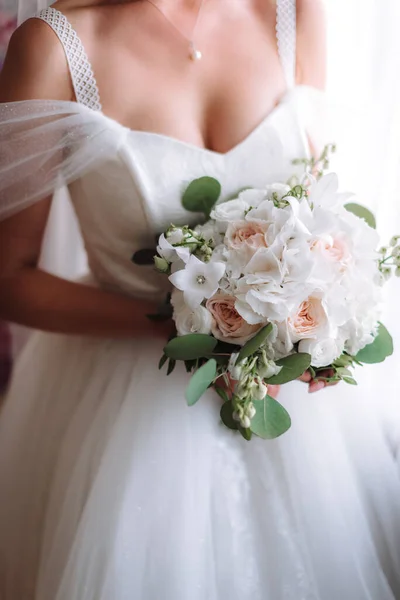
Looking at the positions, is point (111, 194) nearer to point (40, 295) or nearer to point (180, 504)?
point (40, 295)

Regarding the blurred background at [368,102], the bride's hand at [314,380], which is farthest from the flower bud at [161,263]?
the blurred background at [368,102]

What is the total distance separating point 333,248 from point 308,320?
96 mm

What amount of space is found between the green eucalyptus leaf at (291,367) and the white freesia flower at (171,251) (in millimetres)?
171

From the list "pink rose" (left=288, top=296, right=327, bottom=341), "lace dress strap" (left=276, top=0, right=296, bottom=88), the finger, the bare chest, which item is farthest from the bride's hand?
"lace dress strap" (left=276, top=0, right=296, bottom=88)

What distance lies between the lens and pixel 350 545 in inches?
29.7

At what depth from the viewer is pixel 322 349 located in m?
0.68

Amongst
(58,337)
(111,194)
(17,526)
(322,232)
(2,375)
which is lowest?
(2,375)

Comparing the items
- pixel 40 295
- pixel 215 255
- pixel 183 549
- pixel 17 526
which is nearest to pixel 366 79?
pixel 215 255

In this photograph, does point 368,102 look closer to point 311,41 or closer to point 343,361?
point 311,41

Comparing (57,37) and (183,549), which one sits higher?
(57,37)

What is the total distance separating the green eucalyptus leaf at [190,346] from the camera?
68 cm

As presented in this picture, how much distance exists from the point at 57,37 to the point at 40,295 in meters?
0.39

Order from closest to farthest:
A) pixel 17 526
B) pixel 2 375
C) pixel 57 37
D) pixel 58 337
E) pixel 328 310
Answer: pixel 328 310 < pixel 57 37 < pixel 17 526 < pixel 58 337 < pixel 2 375

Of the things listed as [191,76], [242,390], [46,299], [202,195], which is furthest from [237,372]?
[191,76]
